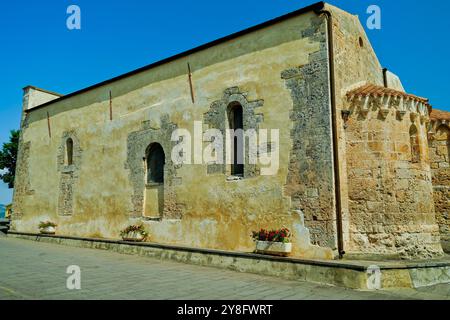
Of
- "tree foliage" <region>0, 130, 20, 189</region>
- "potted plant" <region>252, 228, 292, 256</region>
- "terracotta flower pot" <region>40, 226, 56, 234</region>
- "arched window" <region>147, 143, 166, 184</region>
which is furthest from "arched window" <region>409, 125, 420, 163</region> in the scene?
"tree foliage" <region>0, 130, 20, 189</region>

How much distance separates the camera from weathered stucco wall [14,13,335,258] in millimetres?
8898

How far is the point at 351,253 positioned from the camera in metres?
8.12

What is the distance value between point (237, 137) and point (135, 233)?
4534mm

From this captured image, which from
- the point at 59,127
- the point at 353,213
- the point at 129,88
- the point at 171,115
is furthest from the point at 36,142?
the point at 353,213

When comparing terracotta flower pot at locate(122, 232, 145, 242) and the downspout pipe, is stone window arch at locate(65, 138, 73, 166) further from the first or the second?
the downspout pipe

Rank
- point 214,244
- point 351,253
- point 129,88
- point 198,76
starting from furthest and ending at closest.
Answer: point 129,88 < point 198,76 < point 214,244 < point 351,253

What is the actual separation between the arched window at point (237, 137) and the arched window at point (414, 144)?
13.9 ft

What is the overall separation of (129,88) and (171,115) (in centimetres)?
263

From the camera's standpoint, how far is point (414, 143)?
9.16 m

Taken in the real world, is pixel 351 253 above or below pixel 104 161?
below

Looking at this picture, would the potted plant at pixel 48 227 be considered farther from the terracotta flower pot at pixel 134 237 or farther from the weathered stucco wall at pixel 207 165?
the terracotta flower pot at pixel 134 237
